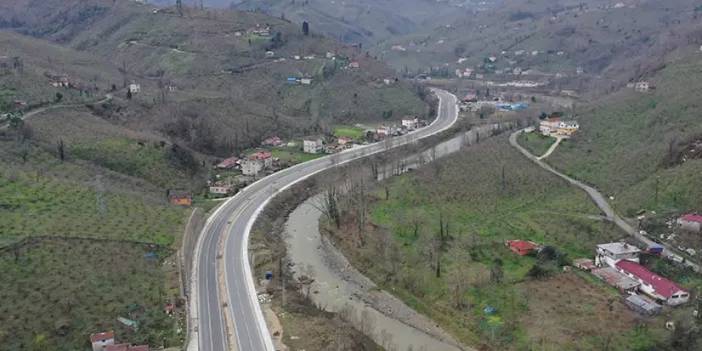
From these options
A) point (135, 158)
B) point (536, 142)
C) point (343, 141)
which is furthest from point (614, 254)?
point (343, 141)

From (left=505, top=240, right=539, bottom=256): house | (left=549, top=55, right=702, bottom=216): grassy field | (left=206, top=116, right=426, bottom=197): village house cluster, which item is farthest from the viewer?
(left=206, top=116, right=426, bottom=197): village house cluster

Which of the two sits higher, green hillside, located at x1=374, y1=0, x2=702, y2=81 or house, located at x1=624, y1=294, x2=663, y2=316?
green hillside, located at x1=374, y1=0, x2=702, y2=81

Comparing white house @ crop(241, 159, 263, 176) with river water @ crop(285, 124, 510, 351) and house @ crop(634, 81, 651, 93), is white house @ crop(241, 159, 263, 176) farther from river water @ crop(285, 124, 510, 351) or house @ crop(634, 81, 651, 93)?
house @ crop(634, 81, 651, 93)

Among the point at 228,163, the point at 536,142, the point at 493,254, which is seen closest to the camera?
the point at 493,254

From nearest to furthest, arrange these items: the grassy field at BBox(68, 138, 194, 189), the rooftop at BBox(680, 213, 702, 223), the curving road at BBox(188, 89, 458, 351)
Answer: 1. the curving road at BBox(188, 89, 458, 351)
2. the rooftop at BBox(680, 213, 702, 223)
3. the grassy field at BBox(68, 138, 194, 189)

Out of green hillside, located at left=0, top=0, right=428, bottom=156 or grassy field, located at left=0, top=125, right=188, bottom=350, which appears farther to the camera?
green hillside, located at left=0, top=0, right=428, bottom=156

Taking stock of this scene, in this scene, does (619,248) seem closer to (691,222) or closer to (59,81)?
(691,222)

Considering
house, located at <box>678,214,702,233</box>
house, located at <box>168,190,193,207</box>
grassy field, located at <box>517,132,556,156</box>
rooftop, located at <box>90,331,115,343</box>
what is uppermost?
grassy field, located at <box>517,132,556,156</box>

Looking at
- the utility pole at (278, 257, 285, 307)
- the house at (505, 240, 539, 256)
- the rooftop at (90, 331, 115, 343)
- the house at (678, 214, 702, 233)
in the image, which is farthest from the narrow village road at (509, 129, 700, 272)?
the rooftop at (90, 331, 115, 343)
